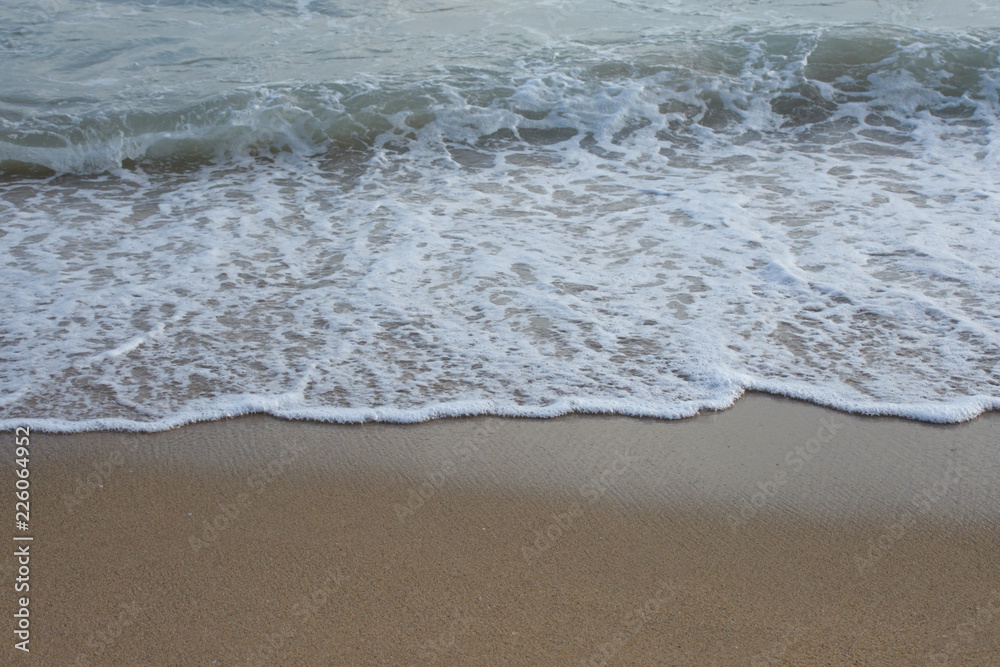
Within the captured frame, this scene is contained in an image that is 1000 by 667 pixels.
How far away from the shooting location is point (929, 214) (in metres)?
5.19

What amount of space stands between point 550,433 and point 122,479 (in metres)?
1.65

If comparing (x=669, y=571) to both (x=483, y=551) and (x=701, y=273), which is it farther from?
(x=701, y=273)

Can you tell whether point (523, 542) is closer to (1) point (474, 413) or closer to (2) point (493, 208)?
(1) point (474, 413)

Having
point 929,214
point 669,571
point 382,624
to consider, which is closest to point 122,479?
point 382,624

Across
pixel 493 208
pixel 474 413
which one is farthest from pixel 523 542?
pixel 493 208

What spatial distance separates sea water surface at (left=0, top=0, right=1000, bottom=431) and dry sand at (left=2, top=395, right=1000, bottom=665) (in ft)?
0.70

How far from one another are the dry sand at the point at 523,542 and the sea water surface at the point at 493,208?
213 millimetres

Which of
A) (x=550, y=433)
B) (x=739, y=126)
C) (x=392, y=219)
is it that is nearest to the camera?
(x=550, y=433)

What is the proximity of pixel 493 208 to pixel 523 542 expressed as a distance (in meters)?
3.47

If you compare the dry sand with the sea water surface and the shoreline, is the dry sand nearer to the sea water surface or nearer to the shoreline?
the shoreline

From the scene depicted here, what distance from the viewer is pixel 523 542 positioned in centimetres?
258

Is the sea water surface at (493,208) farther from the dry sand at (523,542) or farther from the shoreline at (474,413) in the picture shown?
the dry sand at (523,542)

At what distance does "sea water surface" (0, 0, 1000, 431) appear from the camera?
11.7 feet

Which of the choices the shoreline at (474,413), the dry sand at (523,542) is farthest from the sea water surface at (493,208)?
the dry sand at (523,542)
